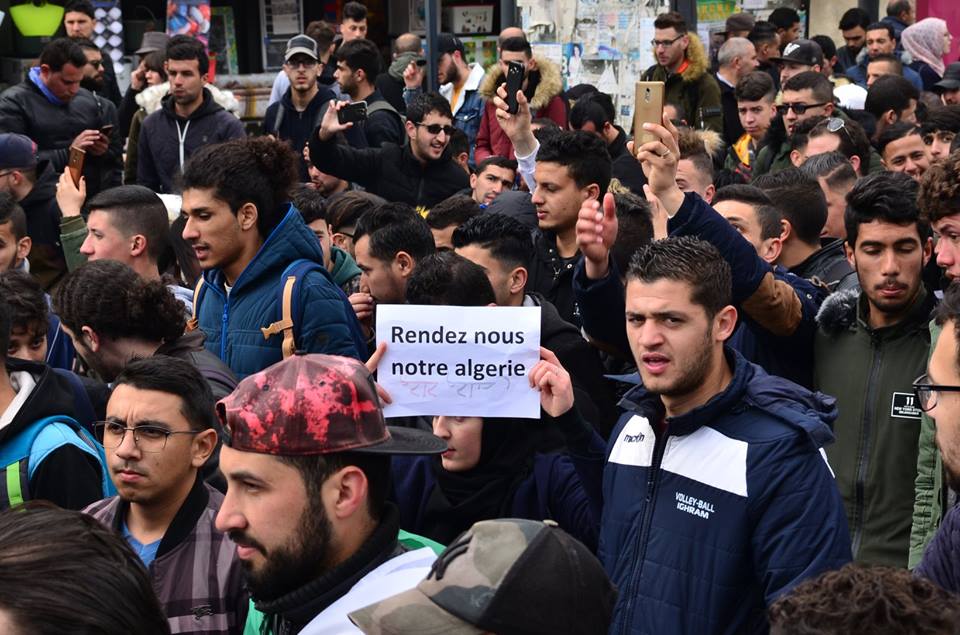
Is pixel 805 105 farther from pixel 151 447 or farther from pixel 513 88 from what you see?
pixel 151 447

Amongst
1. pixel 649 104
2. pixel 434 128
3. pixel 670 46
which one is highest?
pixel 670 46

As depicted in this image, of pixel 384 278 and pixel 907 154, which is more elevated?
pixel 907 154

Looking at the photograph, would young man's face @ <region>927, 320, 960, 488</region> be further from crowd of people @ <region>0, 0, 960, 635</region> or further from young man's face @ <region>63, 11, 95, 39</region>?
young man's face @ <region>63, 11, 95, 39</region>

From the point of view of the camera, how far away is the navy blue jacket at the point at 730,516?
11.7 feet

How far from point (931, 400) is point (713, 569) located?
70 centimetres

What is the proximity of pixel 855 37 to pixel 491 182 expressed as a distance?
8.00 metres

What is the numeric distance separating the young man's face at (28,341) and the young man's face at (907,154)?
17.1 feet

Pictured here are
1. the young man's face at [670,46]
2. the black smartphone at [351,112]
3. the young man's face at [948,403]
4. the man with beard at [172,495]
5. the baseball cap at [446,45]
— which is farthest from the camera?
the baseball cap at [446,45]

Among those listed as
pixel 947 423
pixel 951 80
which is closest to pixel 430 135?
pixel 951 80

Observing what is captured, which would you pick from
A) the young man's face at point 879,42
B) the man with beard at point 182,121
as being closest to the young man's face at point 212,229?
the man with beard at point 182,121

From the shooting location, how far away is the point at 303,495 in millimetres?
2930

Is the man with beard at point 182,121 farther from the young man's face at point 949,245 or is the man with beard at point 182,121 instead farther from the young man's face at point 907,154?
the young man's face at point 949,245

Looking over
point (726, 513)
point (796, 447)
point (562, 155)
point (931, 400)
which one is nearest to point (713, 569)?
point (726, 513)

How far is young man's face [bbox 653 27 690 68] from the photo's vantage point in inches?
446
